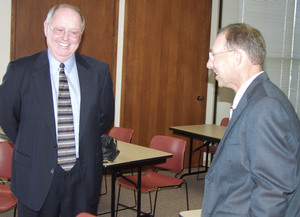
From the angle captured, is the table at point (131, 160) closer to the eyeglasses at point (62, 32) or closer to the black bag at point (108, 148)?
the black bag at point (108, 148)

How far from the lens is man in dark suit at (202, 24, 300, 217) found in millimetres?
1214

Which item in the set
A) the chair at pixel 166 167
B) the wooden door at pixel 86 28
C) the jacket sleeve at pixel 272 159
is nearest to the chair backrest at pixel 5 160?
the chair at pixel 166 167

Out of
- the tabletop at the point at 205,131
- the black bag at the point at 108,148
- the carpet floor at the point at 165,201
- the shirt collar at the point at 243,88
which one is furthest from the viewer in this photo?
the tabletop at the point at 205,131

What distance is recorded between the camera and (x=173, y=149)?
11.5ft

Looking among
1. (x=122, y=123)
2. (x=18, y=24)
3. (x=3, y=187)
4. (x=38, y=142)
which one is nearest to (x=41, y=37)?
(x=18, y=24)

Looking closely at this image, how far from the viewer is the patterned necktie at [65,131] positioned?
1.83 metres

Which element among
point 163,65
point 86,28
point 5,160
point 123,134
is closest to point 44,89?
point 5,160

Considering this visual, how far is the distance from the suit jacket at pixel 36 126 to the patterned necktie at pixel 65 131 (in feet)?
0.13

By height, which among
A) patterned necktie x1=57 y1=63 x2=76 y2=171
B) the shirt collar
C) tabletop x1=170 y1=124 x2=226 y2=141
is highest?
Answer: the shirt collar

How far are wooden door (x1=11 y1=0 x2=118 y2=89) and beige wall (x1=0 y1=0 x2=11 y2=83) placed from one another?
62 millimetres

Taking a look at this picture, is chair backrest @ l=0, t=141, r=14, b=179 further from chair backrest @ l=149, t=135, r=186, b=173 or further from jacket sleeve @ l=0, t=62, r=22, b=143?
chair backrest @ l=149, t=135, r=186, b=173

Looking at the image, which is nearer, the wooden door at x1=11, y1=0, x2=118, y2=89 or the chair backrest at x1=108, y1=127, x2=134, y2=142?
the chair backrest at x1=108, y1=127, x2=134, y2=142

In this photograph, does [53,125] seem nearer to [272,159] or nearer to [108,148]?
[108,148]

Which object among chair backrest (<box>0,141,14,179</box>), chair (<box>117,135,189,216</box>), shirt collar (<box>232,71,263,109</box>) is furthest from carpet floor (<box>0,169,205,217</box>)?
shirt collar (<box>232,71,263,109</box>)
